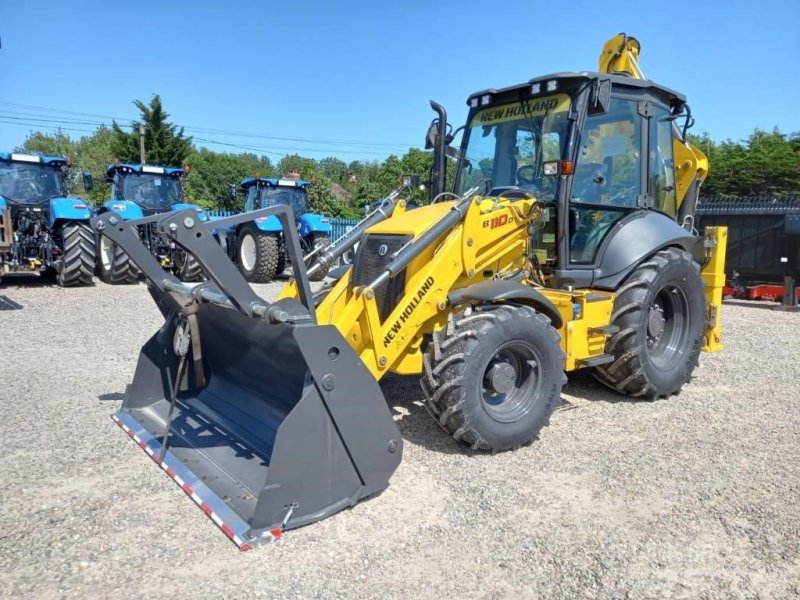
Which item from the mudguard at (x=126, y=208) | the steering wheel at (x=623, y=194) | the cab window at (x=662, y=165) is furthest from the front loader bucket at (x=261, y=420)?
the mudguard at (x=126, y=208)

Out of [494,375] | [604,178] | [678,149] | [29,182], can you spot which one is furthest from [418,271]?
[29,182]

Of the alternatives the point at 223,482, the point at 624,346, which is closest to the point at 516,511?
the point at 223,482

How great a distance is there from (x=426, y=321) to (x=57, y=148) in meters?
62.8

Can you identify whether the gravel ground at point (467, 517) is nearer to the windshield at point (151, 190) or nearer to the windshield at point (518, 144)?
the windshield at point (518, 144)

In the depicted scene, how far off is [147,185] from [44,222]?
2377mm

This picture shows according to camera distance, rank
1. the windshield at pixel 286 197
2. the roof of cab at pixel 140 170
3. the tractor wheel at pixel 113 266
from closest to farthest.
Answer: the tractor wheel at pixel 113 266, the roof of cab at pixel 140 170, the windshield at pixel 286 197

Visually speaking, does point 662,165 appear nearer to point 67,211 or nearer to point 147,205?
point 67,211

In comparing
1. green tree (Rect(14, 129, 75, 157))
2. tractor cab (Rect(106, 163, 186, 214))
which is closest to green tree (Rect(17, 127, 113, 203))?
green tree (Rect(14, 129, 75, 157))

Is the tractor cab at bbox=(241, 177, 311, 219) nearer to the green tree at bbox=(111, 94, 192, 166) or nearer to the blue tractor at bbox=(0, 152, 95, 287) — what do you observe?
the blue tractor at bbox=(0, 152, 95, 287)

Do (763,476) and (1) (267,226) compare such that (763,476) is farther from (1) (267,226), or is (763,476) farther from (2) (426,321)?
(1) (267,226)

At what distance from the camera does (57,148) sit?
2232 inches

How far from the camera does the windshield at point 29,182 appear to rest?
39.5 feet

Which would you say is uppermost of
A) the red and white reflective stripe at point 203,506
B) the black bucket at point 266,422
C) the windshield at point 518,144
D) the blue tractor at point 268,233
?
the windshield at point 518,144

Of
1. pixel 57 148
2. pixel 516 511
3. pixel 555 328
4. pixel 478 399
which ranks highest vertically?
pixel 57 148
